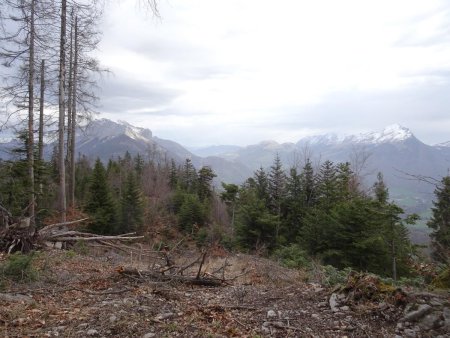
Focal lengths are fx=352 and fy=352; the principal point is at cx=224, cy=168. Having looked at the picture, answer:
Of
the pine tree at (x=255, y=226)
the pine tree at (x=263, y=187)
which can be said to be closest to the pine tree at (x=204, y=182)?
the pine tree at (x=263, y=187)

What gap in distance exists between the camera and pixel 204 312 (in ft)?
15.8

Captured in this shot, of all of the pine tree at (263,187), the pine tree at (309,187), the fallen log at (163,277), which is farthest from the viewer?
the pine tree at (263,187)

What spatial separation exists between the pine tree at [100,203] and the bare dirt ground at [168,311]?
21696mm

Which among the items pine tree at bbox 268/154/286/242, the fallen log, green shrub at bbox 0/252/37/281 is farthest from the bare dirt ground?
pine tree at bbox 268/154/286/242

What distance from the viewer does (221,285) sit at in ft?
22.2

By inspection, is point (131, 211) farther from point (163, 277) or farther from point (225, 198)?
point (163, 277)

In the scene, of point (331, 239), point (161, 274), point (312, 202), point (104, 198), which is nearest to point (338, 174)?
point (312, 202)

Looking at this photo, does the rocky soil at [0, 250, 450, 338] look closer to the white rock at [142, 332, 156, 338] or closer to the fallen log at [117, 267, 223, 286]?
the white rock at [142, 332, 156, 338]

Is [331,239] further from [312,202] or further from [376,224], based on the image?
[312,202]

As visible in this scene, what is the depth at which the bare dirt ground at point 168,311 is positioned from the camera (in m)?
4.18

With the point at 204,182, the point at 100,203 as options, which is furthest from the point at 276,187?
the point at 204,182

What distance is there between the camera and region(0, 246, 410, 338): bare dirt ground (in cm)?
418

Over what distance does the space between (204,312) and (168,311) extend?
49 cm

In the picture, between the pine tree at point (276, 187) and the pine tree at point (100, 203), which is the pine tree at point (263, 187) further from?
the pine tree at point (100, 203)
